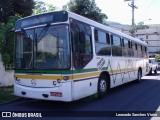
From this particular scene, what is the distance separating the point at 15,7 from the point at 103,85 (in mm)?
15110

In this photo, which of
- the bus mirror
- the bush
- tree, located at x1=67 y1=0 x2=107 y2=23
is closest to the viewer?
the bus mirror

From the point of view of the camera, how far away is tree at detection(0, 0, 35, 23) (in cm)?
2117

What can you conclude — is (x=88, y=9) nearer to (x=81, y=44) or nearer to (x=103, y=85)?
(x=103, y=85)

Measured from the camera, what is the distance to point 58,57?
789 cm

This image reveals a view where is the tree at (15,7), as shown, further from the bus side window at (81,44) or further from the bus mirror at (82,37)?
the bus mirror at (82,37)

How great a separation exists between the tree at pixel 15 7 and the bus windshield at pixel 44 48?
13207mm

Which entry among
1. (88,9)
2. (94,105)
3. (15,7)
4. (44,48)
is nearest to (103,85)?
(94,105)

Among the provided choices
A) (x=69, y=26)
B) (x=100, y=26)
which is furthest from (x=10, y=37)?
(x=69, y=26)

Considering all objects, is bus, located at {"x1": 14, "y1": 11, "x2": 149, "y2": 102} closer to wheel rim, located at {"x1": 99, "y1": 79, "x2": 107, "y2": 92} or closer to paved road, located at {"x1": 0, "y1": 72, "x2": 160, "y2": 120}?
wheel rim, located at {"x1": 99, "y1": 79, "x2": 107, "y2": 92}

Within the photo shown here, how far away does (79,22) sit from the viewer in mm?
8562

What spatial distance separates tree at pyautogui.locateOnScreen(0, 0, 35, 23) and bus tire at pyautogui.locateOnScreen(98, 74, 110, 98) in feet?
44.6

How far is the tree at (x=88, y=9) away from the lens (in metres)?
29.8

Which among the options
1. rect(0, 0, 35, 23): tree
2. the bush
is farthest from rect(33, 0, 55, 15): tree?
the bush

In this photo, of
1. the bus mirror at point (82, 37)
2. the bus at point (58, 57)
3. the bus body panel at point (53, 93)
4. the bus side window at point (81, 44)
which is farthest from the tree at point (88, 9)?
the bus body panel at point (53, 93)
